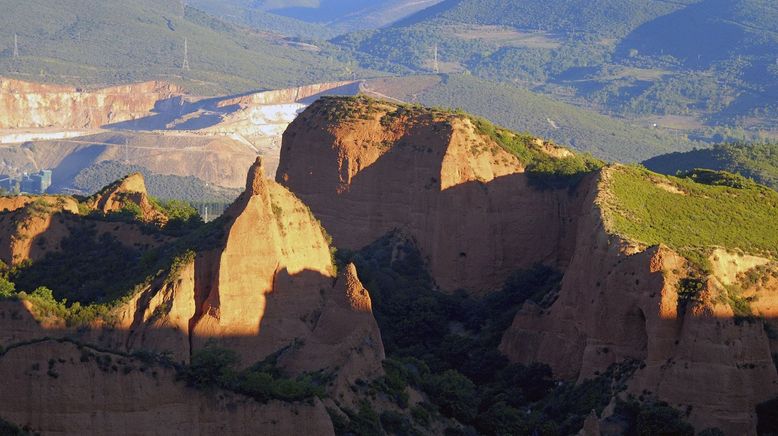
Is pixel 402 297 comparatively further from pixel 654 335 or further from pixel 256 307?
pixel 654 335

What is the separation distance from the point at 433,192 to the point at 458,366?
11057mm

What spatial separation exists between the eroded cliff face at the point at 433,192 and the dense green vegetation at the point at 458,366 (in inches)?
40.4

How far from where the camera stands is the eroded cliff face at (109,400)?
1334 inches

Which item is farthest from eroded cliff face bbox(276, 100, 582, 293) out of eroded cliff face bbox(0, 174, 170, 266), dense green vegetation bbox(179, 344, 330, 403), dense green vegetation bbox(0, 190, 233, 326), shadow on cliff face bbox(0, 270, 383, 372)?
dense green vegetation bbox(179, 344, 330, 403)

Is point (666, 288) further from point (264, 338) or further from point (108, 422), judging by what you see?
point (108, 422)

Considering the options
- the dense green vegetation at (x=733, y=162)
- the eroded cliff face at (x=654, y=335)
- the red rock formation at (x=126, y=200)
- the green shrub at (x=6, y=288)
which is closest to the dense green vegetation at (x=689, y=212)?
the eroded cliff face at (x=654, y=335)

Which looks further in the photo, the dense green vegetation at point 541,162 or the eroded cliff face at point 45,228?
the dense green vegetation at point 541,162

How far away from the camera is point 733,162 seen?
307 feet

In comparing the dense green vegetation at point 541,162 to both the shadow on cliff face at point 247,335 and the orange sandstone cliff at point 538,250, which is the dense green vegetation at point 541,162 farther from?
the shadow on cliff face at point 247,335

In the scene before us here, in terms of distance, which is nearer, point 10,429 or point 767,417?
point 10,429

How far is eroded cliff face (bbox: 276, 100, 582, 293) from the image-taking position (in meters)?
62.5

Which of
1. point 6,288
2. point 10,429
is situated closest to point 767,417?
point 10,429

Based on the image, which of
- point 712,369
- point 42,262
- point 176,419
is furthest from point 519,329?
point 176,419

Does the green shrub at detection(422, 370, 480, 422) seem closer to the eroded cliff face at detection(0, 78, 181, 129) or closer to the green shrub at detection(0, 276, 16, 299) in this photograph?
the green shrub at detection(0, 276, 16, 299)
